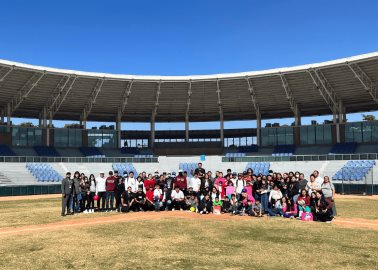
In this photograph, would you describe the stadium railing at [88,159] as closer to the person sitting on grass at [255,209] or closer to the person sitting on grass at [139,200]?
the person sitting on grass at [139,200]

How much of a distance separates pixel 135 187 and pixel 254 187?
19.4ft

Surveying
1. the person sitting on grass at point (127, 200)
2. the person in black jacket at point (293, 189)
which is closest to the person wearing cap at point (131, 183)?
the person sitting on grass at point (127, 200)

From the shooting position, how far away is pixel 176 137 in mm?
66500

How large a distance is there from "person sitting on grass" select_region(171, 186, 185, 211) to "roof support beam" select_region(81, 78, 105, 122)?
33.5 m

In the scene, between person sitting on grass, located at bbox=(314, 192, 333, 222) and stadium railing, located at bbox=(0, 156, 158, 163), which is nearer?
person sitting on grass, located at bbox=(314, 192, 333, 222)

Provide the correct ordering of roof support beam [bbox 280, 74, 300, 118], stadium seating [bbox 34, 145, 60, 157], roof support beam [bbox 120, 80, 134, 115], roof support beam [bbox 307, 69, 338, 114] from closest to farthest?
roof support beam [bbox 307, 69, 338, 114] → roof support beam [bbox 280, 74, 300, 118] → roof support beam [bbox 120, 80, 134, 115] → stadium seating [bbox 34, 145, 60, 157]

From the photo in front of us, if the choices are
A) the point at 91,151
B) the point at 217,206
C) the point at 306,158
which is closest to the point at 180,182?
the point at 217,206

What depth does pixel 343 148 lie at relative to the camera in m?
53.2

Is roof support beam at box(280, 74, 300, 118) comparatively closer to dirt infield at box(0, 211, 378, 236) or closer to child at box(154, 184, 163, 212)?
A: child at box(154, 184, 163, 212)

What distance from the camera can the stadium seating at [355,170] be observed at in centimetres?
3709

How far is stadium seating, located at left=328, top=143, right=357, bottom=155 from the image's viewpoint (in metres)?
52.4

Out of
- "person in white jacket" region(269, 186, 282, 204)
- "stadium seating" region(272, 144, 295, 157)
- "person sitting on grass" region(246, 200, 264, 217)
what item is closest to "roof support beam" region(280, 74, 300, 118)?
"stadium seating" region(272, 144, 295, 157)

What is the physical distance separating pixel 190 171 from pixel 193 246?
2772cm

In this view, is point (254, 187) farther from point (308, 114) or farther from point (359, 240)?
point (308, 114)
